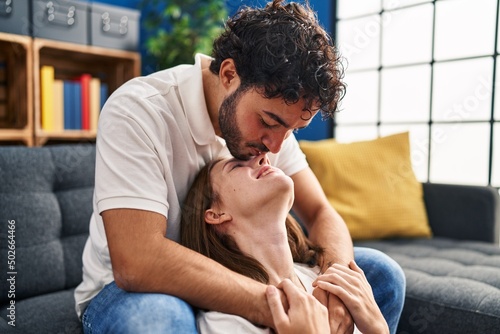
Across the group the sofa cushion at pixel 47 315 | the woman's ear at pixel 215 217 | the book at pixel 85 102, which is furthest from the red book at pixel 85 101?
the woman's ear at pixel 215 217

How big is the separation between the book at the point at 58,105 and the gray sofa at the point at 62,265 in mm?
1197

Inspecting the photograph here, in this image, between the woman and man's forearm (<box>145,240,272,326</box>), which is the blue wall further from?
man's forearm (<box>145,240,272,326</box>)

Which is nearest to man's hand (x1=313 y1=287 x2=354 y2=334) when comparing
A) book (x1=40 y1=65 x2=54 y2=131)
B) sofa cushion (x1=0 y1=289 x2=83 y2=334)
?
sofa cushion (x1=0 y1=289 x2=83 y2=334)

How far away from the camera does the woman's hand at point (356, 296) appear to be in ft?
3.44

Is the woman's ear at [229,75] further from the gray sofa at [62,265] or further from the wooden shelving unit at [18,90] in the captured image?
the wooden shelving unit at [18,90]

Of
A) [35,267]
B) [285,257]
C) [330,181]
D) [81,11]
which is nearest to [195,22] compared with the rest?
[81,11]

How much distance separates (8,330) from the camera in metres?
1.22

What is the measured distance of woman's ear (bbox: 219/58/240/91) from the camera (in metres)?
1.18

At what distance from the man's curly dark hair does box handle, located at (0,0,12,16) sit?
179cm

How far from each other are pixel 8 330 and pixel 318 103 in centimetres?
103

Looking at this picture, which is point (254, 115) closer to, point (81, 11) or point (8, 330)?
point (8, 330)

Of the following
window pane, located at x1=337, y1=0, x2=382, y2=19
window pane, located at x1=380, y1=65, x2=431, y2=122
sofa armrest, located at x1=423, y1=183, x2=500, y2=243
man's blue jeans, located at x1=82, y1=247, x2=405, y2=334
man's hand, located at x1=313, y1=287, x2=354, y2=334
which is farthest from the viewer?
window pane, located at x1=337, y1=0, x2=382, y2=19

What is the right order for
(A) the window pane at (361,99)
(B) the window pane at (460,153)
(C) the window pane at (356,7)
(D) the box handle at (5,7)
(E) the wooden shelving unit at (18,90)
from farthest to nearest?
(A) the window pane at (361,99) < (C) the window pane at (356,7) < (B) the window pane at (460,153) < (E) the wooden shelving unit at (18,90) < (D) the box handle at (5,7)

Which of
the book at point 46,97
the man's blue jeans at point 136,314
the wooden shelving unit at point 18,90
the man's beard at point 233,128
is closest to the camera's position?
the man's blue jeans at point 136,314
